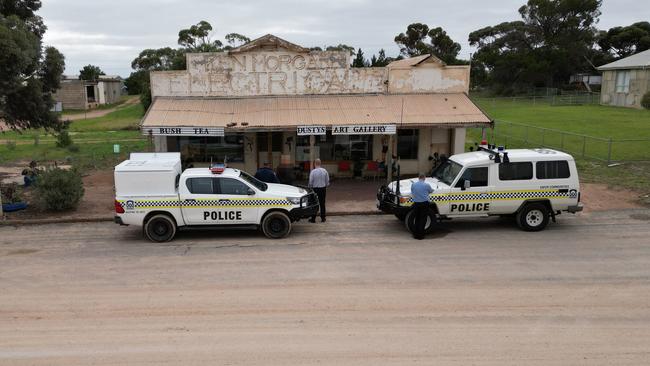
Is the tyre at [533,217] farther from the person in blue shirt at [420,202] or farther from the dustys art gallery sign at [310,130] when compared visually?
the dustys art gallery sign at [310,130]

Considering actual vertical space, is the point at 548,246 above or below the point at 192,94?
below

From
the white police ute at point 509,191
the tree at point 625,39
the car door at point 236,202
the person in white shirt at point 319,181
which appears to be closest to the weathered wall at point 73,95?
the person in white shirt at point 319,181

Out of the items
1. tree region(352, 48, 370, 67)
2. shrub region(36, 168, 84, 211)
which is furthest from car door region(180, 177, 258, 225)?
tree region(352, 48, 370, 67)

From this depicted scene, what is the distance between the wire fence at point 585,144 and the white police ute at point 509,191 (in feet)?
32.8

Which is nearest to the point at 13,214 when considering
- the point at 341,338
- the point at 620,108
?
the point at 341,338

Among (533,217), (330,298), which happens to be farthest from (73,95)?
(330,298)

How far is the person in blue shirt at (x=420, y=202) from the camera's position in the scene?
12.5 m

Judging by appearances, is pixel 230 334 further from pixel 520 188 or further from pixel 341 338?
pixel 520 188

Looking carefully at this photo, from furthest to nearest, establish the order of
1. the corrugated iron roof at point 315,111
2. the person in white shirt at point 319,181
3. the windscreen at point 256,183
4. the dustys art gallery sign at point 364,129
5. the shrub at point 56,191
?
the corrugated iron roof at point 315,111
the dustys art gallery sign at point 364,129
the shrub at point 56,191
the person in white shirt at point 319,181
the windscreen at point 256,183

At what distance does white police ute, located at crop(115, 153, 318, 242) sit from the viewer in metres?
12.4

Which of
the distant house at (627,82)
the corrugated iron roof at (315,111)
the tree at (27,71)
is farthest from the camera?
the distant house at (627,82)

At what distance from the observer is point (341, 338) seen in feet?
24.4

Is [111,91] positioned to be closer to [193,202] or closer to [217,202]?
[193,202]

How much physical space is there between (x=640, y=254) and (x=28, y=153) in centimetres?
2937
